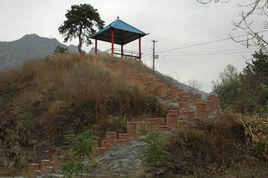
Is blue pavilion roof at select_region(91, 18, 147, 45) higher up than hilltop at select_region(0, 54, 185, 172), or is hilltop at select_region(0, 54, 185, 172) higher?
blue pavilion roof at select_region(91, 18, 147, 45)

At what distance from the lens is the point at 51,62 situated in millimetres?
18547

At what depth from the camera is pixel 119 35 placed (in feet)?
82.1

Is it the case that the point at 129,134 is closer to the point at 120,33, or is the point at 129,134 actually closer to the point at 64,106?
the point at 64,106

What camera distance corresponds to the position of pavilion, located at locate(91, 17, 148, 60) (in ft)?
77.8

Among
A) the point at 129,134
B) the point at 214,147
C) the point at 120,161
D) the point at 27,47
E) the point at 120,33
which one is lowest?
the point at 120,161

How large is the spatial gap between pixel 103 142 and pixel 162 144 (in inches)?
132

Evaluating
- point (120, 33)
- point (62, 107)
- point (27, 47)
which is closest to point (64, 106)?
point (62, 107)

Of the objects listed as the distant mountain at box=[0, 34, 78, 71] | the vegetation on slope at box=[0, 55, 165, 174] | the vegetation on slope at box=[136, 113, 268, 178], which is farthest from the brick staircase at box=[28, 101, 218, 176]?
the distant mountain at box=[0, 34, 78, 71]

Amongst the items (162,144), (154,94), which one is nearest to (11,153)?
(154,94)

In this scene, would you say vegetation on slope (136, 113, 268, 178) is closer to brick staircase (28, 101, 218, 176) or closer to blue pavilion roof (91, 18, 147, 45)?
brick staircase (28, 101, 218, 176)

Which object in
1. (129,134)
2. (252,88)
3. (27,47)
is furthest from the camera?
(27,47)

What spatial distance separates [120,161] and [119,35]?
15033 mm

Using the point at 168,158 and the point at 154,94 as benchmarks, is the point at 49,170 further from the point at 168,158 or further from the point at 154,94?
the point at 154,94

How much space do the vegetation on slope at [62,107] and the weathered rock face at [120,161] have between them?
1124 millimetres
